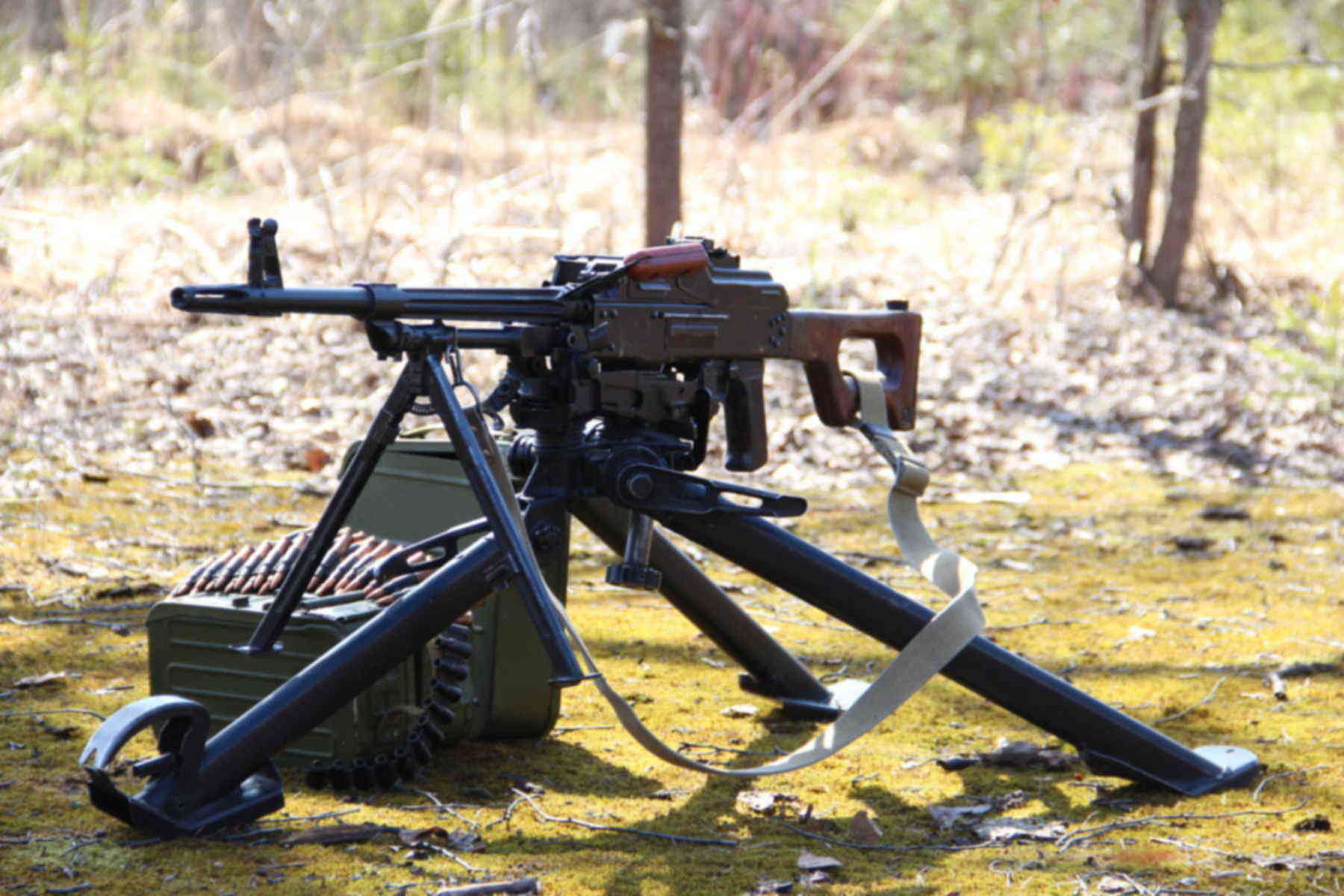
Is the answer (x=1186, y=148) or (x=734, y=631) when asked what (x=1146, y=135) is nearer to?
(x=1186, y=148)

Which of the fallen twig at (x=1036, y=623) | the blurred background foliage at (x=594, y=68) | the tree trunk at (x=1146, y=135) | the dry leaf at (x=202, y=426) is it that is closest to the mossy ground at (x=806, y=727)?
the fallen twig at (x=1036, y=623)

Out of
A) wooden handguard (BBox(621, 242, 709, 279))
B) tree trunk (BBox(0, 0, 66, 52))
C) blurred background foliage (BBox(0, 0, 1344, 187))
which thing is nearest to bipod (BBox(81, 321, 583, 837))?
wooden handguard (BBox(621, 242, 709, 279))

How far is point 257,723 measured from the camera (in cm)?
296

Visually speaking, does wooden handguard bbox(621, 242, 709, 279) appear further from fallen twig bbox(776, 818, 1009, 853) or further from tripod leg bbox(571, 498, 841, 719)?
fallen twig bbox(776, 818, 1009, 853)

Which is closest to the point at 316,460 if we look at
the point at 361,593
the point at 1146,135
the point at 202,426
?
the point at 202,426

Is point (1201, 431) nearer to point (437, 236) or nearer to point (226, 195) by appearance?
point (437, 236)

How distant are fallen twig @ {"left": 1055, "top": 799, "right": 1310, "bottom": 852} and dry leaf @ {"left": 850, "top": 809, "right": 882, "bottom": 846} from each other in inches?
15.1

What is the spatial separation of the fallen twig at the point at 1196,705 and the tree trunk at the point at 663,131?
412cm

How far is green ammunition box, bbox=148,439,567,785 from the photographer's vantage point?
3.31m

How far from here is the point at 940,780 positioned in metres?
3.56

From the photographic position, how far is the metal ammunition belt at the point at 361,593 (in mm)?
3311

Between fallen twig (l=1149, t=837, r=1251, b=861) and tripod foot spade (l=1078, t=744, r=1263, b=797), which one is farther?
tripod foot spade (l=1078, t=744, r=1263, b=797)

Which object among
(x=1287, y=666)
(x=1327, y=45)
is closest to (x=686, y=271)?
(x=1287, y=666)

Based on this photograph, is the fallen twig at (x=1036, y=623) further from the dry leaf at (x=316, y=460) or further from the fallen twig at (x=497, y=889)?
the dry leaf at (x=316, y=460)
